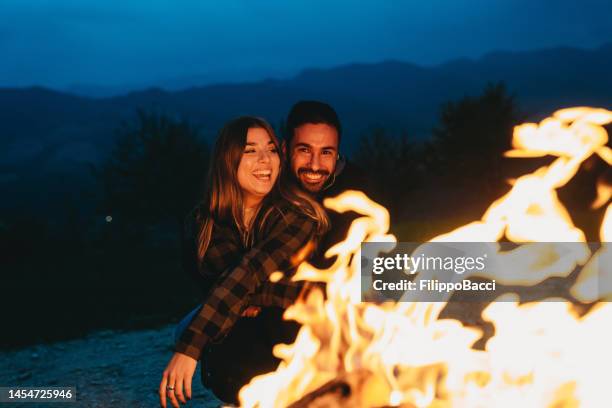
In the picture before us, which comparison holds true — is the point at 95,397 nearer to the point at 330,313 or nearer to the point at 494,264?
the point at 330,313

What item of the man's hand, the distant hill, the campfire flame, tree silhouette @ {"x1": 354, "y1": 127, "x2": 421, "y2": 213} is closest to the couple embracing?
the campfire flame

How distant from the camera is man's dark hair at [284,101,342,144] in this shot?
4477 mm

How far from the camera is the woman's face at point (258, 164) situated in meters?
3.59

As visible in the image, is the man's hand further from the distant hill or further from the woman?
the distant hill

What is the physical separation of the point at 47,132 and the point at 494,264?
12829 cm

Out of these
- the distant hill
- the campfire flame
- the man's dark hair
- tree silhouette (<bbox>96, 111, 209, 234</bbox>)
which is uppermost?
the distant hill

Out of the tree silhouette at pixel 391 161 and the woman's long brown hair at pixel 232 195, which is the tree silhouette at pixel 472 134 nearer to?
the tree silhouette at pixel 391 161

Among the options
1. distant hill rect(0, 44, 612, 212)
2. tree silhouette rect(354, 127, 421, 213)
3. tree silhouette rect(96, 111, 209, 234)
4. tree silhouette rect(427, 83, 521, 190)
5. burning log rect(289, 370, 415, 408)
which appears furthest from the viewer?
distant hill rect(0, 44, 612, 212)

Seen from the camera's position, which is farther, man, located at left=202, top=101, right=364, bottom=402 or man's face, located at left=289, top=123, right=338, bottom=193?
man's face, located at left=289, top=123, right=338, bottom=193

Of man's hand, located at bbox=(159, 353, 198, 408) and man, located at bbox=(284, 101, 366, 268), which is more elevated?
man, located at bbox=(284, 101, 366, 268)

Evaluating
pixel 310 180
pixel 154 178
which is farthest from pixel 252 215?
pixel 154 178

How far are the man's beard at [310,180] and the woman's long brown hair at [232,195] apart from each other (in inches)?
27.6

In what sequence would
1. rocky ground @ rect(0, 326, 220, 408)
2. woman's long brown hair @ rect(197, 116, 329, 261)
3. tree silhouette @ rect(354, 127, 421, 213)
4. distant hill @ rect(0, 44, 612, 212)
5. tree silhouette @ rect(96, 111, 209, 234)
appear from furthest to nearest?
distant hill @ rect(0, 44, 612, 212)
tree silhouette @ rect(96, 111, 209, 234)
tree silhouette @ rect(354, 127, 421, 213)
rocky ground @ rect(0, 326, 220, 408)
woman's long brown hair @ rect(197, 116, 329, 261)

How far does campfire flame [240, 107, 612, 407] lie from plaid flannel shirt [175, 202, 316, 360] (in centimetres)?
22
